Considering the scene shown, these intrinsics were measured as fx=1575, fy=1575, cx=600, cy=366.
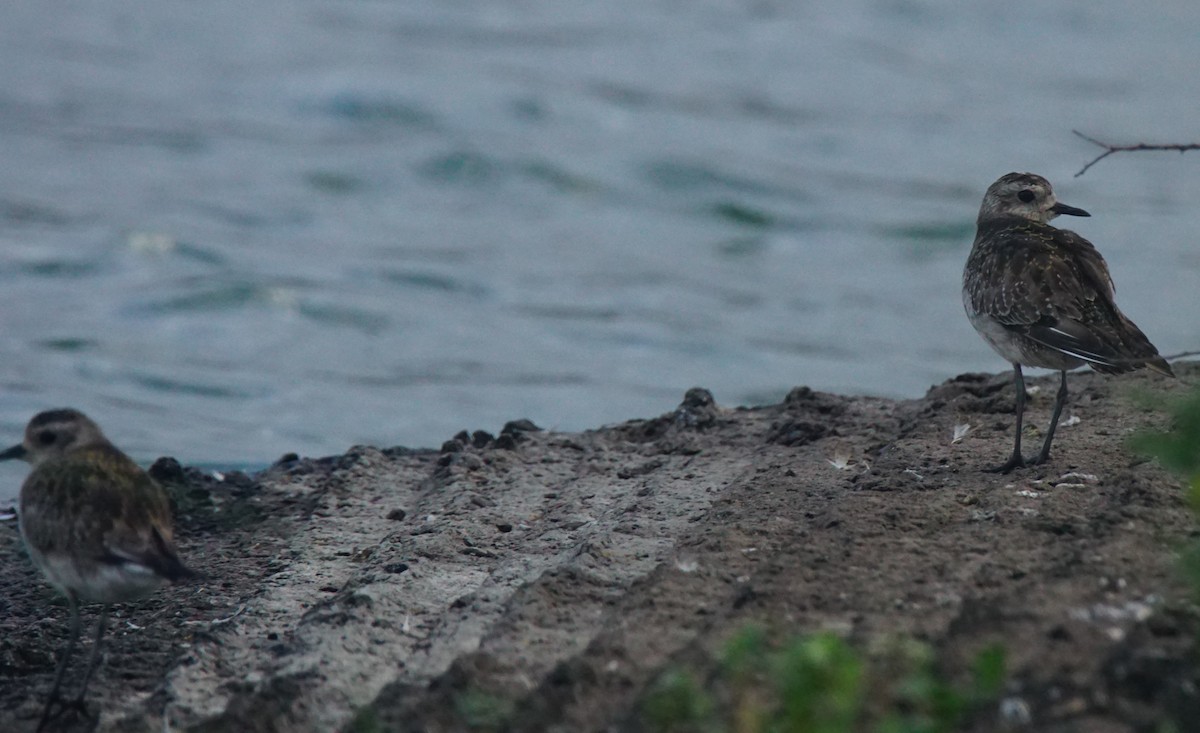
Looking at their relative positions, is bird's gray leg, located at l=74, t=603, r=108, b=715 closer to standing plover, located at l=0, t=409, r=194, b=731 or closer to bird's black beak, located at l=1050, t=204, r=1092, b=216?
standing plover, located at l=0, t=409, r=194, b=731

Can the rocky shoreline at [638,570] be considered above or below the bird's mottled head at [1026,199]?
→ below

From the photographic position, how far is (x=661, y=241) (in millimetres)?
18922

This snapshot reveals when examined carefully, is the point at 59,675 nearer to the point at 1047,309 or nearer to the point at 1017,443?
the point at 1017,443

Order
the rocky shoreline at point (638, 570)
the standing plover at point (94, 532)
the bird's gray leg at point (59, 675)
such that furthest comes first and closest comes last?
the standing plover at point (94, 532)
the bird's gray leg at point (59, 675)
the rocky shoreline at point (638, 570)

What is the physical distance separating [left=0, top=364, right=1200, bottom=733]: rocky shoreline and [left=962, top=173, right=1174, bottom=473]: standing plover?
46 centimetres

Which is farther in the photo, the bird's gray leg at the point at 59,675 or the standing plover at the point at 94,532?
the standing plover at the point at 94,532

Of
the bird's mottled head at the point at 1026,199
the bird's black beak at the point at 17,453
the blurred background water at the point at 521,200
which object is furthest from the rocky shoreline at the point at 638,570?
the blurred background water at the point at 521,200

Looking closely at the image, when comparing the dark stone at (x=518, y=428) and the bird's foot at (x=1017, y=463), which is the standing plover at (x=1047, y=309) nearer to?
the bird's foot at (x=1017, y=463)

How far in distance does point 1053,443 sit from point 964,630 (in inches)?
110

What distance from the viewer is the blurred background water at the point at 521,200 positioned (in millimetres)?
13875

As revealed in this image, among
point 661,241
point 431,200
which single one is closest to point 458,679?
point 661,241

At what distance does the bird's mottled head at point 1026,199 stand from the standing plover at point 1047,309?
1.23ft

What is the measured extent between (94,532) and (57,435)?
85cm

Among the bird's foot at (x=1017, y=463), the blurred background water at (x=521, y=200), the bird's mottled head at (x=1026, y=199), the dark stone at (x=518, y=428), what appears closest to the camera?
the bird's foot at (x=1017, y=463)
